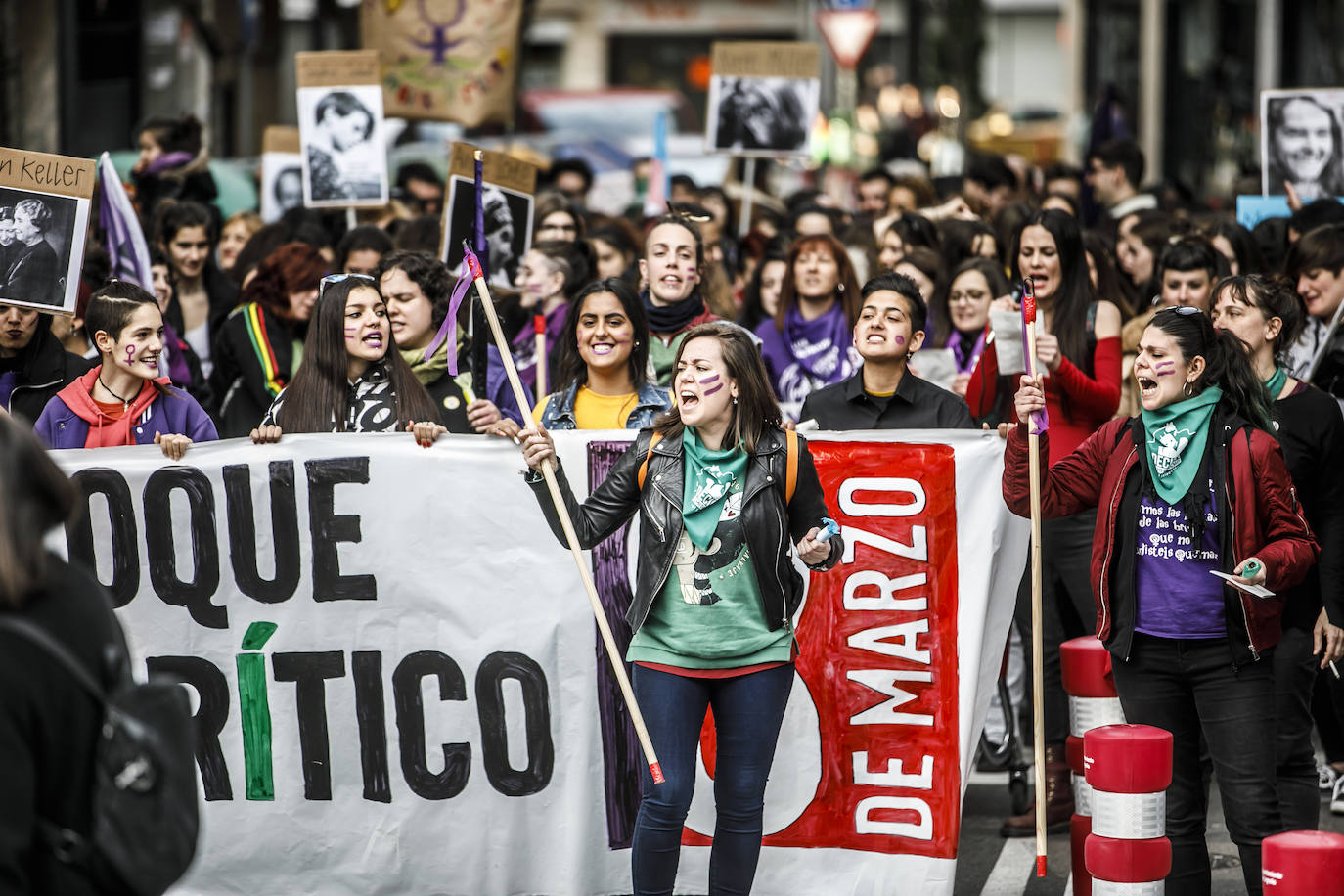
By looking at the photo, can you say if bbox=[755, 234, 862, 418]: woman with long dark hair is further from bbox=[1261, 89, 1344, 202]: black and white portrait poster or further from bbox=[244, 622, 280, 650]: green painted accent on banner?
bbox=[1261, 89, 1344, 202]: black and white portrait poster

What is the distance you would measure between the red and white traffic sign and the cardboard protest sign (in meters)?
12.1

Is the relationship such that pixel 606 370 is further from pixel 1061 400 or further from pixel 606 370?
pixel 1061 400

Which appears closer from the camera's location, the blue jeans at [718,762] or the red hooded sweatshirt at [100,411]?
the blue jeans at [718,762]

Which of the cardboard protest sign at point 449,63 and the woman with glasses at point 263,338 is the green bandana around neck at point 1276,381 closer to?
the woman with glasses at point 263,338

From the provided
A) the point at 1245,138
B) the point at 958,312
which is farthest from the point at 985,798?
the point at 1245,138

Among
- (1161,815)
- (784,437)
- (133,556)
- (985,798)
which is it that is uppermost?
(784,437)

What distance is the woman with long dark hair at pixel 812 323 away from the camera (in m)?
7.45

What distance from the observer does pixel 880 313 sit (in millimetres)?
5887

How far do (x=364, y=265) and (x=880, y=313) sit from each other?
308 centimetres

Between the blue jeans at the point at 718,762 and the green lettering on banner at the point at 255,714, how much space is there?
143 cm

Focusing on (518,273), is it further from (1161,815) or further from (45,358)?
(1161,815)

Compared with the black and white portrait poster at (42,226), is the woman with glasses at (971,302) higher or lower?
lower

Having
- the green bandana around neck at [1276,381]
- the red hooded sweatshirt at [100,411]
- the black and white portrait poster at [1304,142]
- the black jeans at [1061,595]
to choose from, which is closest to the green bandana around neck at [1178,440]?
the green bandana around neck at [1276,381]

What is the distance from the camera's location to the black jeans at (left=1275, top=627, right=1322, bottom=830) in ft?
16.7
